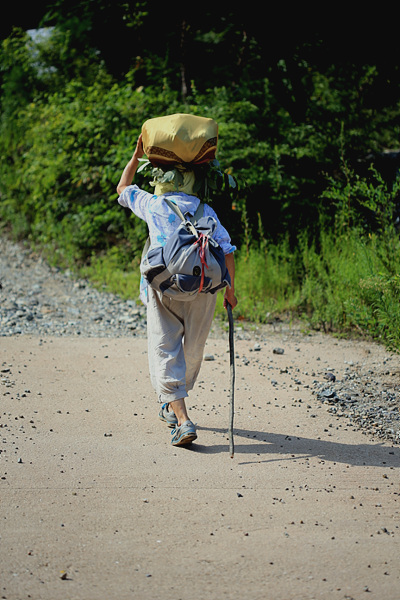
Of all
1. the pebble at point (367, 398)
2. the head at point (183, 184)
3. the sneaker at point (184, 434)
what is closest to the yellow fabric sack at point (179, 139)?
the head at point (183, 184)

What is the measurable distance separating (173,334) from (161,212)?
0.74 meters

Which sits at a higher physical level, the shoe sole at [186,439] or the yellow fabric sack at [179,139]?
the yellow fabric sack at [179,139]

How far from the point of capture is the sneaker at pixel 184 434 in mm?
4145

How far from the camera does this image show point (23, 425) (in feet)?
14.9

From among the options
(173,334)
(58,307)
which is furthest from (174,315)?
(58,307)

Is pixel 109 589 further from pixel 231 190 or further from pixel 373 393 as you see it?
pixel 231 190

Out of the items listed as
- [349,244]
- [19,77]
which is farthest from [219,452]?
[19,77]

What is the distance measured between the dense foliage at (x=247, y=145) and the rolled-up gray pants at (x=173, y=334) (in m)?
2.57

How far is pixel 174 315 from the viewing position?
4.29m

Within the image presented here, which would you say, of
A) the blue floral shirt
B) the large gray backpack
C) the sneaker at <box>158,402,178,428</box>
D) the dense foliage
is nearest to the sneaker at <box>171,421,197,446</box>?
the sneaker at <box>158,402,178,428</box>

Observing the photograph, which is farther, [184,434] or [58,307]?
[58,307]

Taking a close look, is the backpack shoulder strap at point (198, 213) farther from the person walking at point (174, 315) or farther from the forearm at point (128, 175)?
the forearm at point (128, 175)

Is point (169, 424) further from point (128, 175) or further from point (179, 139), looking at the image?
point (179, 139)

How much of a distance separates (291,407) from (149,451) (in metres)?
1.32
